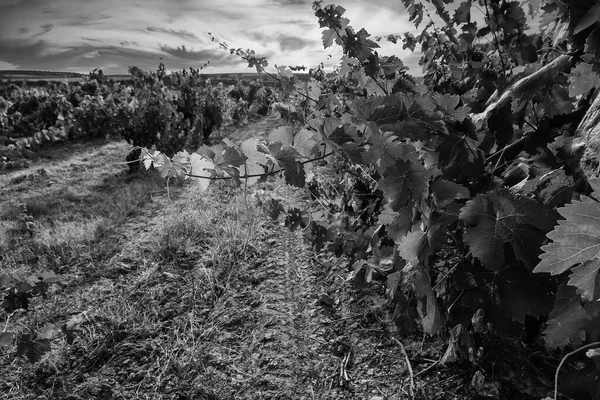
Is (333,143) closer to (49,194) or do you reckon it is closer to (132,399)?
(132,399)

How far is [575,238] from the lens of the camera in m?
0.53

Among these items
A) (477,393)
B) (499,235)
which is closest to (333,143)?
(499,235)

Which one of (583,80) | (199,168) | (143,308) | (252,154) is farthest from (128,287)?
(583,80)

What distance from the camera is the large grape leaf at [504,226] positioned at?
0.73m

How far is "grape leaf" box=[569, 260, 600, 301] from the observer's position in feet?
1.68

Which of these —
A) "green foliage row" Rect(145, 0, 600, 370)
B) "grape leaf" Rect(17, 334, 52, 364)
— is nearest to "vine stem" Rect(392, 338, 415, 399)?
"green foliage row" Rect(145, 0, 600, 370)

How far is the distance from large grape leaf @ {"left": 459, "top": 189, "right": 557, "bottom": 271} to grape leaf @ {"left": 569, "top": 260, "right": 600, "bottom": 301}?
0.20 m

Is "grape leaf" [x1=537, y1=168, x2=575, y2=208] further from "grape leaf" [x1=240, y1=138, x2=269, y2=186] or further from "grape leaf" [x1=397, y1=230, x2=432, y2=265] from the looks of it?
"grape leaf" [x1=240, y1=138, x2=269, y2=186]

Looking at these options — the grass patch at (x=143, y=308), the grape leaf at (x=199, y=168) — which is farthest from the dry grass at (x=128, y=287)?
the grape leaf at (x=199, y=168)

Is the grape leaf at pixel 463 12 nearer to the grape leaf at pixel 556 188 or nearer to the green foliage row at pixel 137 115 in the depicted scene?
the grape leaf at pixel 556 188

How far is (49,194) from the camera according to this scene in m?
4.29

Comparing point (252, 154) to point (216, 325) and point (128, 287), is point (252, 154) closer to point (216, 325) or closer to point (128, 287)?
point (216, 325)

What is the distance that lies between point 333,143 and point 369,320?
1.25 metres

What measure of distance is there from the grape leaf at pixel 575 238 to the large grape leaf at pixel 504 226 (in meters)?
0.20
